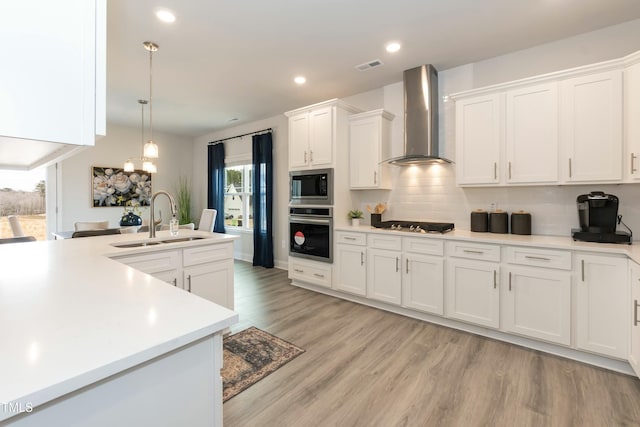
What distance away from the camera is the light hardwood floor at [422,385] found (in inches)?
66.8

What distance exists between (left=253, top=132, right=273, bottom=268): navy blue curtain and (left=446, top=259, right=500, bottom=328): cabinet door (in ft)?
10.8

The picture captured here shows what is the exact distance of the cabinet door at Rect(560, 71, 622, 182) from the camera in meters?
2.30

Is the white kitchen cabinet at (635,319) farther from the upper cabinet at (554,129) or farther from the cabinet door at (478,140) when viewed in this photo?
the cabinet door at (478,140)

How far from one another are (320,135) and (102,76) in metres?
3.32

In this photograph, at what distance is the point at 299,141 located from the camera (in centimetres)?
409

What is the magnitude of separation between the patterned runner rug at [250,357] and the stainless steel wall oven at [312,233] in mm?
1364

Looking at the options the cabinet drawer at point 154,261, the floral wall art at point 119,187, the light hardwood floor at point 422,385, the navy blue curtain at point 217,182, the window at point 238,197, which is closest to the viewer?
the light hardwood floor at point 422,385

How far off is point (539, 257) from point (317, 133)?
8.99ft

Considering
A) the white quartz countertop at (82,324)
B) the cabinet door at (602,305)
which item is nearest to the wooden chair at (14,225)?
the white quartz countertop at (82,324)

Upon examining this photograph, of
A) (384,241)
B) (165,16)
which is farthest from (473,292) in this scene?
(165,16)

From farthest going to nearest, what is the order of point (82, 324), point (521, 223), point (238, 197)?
point (238, 197) < point (521, 223) < point (82, 324)

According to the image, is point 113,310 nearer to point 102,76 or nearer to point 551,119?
point 102,76

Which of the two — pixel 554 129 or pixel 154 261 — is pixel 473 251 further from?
pixel 154 261

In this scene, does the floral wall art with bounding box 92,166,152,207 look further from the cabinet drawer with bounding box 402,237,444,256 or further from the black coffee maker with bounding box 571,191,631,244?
the black coffee maker with bounding box 571,191,631,244
